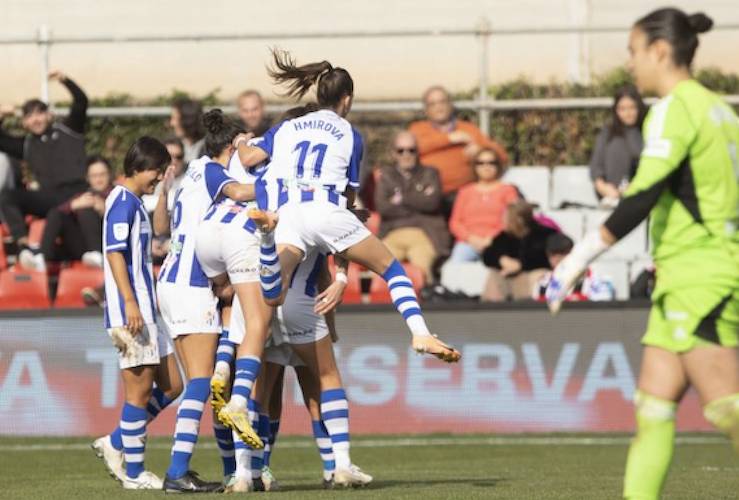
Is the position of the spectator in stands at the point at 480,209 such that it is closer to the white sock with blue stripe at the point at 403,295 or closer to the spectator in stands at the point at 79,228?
the spectator in stands at the point at 79,228

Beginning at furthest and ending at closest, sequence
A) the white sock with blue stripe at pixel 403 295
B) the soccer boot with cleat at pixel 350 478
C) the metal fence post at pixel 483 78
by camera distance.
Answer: the metal fence post at pixel 483 78, the soccer boot with cleat at pixel 350 478, the white sock with blue stripe at pixel 403 295

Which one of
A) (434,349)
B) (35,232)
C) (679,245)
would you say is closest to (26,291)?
(35,232)

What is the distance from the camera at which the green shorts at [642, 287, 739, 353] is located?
5535 millimetres

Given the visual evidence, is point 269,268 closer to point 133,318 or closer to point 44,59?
Result: point 133,318

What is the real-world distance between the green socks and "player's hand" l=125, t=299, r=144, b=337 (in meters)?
3.93

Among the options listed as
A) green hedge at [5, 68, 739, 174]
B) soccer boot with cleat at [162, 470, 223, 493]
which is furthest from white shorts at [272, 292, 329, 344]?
green hedge at [5, 68, 739, 174]

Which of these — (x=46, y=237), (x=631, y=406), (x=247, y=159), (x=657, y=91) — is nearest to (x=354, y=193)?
(x=247, y=159)

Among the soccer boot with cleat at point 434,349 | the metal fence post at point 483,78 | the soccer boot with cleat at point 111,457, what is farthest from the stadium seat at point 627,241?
the soccer boot with cleat at point 434,349

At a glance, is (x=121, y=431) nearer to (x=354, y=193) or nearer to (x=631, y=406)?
(x=354, y=193)

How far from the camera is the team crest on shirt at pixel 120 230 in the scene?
871 cm

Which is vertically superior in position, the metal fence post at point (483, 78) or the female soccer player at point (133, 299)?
the metal fence post at point (483, 78)

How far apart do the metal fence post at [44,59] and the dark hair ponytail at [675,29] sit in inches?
497

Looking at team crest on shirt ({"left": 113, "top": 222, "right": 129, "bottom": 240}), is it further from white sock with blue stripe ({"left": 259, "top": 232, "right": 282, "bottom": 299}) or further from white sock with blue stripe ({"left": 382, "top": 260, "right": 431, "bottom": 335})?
white sock with blue stripe ({"left": 382, "top": 260, "right": 431, "bottom": 335})

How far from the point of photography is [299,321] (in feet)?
28.1
